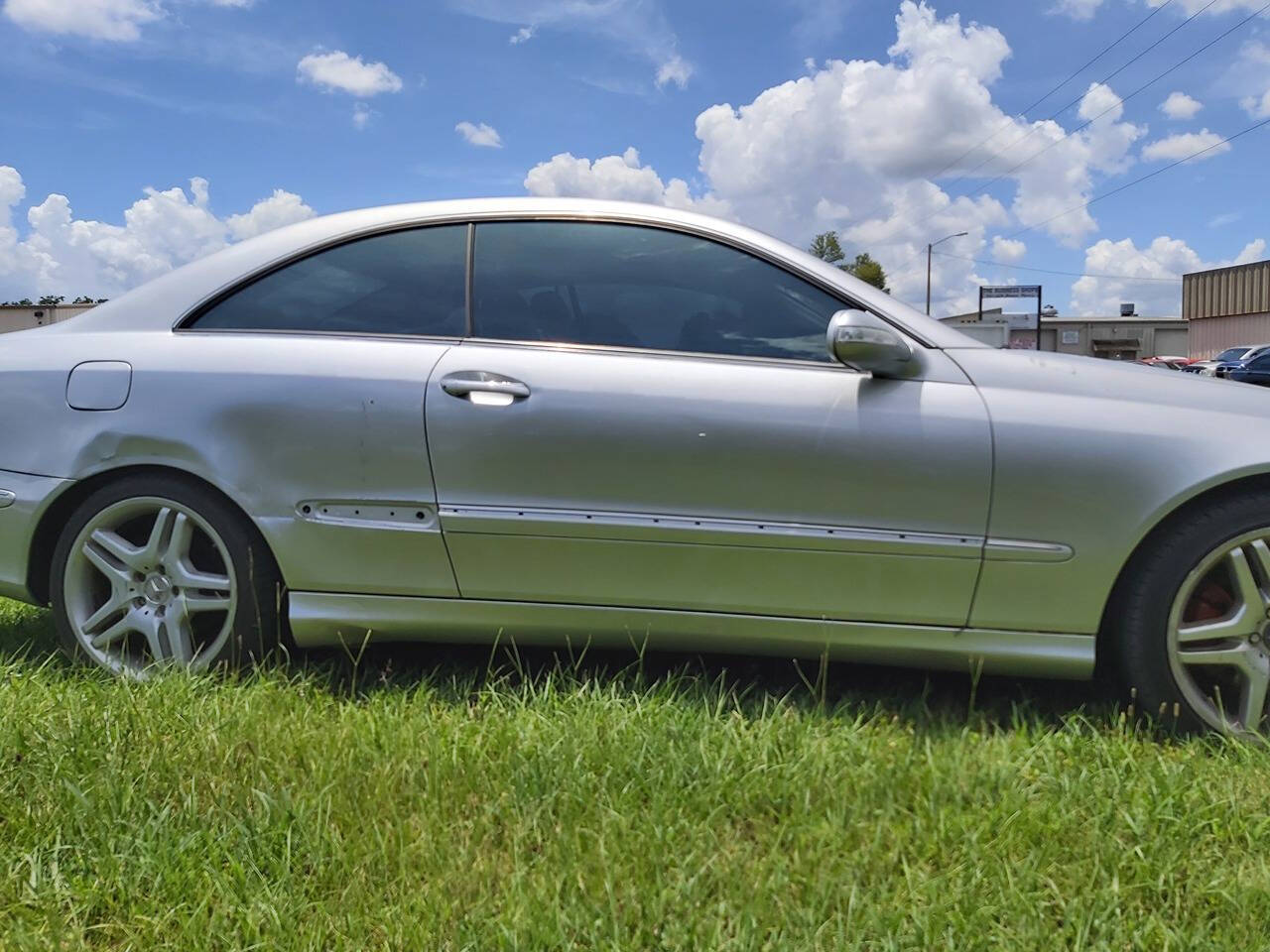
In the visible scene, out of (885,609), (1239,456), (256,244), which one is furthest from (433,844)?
(1239,456)

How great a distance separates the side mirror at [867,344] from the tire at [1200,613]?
78cm

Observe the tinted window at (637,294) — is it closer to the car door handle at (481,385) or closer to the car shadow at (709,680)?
the car door handle at (481,385)

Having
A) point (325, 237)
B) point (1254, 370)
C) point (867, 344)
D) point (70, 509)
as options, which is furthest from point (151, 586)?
point (1254, 370)

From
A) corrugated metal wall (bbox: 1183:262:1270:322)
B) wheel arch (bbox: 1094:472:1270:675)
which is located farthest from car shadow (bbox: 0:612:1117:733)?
corrugated metal wall (bbox: 1183:262:1270:322)

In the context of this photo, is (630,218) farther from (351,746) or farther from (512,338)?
(351,746)

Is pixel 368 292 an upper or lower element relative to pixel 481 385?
upper

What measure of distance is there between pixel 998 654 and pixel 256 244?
8.05 ft

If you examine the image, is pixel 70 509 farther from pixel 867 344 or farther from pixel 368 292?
pixel 867 344

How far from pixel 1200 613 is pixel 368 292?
8.01ft

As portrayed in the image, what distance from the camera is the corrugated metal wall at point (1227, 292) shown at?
2141 inches

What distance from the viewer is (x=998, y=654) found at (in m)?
2.26

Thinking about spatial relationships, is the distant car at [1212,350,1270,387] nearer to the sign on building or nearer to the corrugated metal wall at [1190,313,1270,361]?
the sign on building

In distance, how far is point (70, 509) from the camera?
8.46 feet

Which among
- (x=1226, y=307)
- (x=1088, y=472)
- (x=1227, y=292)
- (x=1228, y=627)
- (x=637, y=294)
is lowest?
(x=1228, y=627)
